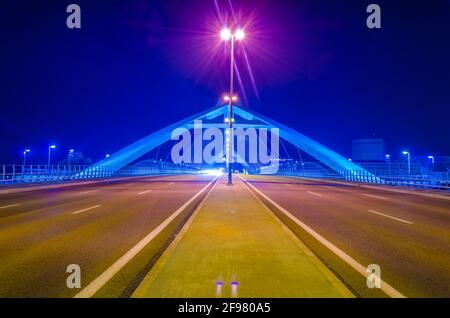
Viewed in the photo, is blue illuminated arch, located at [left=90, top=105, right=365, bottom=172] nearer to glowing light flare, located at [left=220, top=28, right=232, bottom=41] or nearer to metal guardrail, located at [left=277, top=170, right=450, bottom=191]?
metal guardrail, located at [left=277, top=170, right=450, bottom=191]

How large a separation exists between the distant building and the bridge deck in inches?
2856

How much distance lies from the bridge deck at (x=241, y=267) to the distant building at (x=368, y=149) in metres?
72.6

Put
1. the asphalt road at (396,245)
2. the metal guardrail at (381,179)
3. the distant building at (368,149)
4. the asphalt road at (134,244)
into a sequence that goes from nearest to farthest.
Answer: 1. the asphalt road at (134,244)
2. the asphalt road at (396,245)
3. the metal guardrail at (381,179)
4. the distant building at (368,149)

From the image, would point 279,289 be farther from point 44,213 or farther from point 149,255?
point 44,213

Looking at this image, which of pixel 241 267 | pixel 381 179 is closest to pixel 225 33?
pixel 241 267

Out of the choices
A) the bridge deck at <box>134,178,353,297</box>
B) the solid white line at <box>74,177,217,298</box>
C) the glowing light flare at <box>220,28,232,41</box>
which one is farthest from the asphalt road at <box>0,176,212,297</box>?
the glowing light flare at <box>220,28,232,41</box>

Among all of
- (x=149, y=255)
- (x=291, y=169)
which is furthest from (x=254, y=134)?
(x=149, y=255)

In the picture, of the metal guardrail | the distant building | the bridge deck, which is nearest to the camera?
the bridge deck

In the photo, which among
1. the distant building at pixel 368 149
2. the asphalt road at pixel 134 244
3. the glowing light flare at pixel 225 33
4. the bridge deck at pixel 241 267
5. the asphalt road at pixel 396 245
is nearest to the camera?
the bridge deck at pixel 241 267

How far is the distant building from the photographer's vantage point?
249 feet

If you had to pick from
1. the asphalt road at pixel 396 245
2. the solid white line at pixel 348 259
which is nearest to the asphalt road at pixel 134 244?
the asphalt road at pixel 396 245

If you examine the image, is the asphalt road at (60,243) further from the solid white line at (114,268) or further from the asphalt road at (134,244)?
the solid white line at (114,268)

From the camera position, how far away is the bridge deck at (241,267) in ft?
16.0
